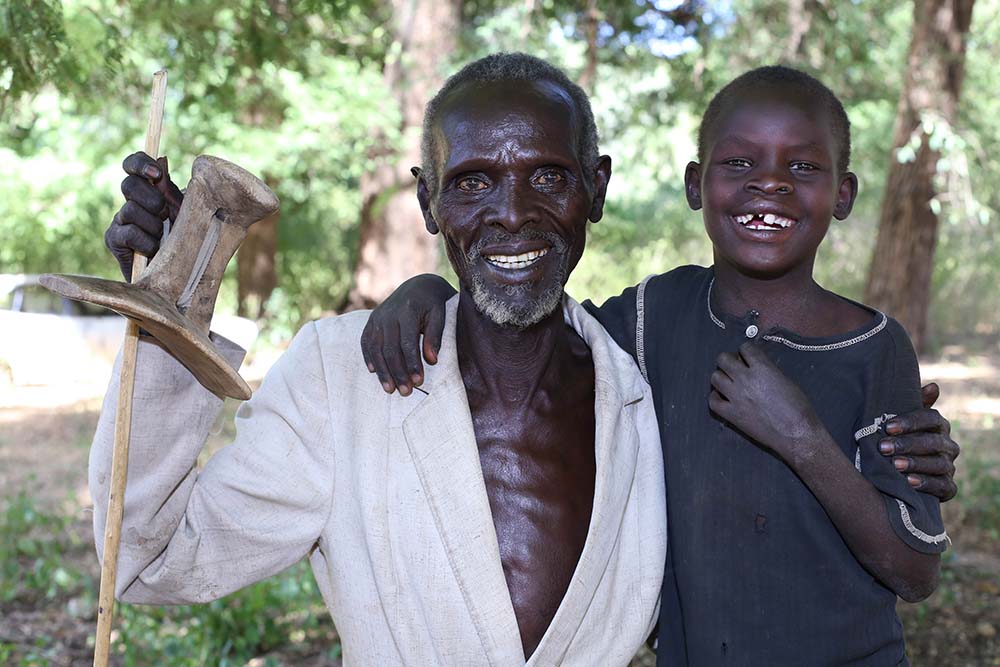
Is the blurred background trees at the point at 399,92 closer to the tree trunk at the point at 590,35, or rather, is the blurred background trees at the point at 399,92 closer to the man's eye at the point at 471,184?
the tree trunk at the point at 590,35

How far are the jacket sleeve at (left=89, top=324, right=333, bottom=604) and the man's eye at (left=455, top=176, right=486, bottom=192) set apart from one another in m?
0.42

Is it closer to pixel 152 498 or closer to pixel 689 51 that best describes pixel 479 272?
pixel 152 498

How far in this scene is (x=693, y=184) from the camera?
8.40 ft

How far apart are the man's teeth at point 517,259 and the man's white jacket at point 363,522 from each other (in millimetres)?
260

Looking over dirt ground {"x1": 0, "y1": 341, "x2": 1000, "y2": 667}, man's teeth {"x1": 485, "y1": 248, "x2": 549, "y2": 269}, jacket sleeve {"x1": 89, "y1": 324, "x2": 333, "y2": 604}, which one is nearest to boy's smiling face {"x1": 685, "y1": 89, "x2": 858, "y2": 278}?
man's teeth {"x1": 485, "y1": 248, "x2": 549, "y2": 269}

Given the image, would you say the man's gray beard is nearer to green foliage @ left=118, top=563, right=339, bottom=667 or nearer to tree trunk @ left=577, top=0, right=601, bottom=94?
green foliage @ left=118, top=563, right=339, bottom=667

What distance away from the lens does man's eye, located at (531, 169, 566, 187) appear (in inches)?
85.0

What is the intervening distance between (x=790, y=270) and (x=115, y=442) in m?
1.41

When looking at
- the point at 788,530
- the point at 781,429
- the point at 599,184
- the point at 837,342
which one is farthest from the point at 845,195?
the point at 788,530

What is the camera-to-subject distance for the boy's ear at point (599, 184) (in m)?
2.35

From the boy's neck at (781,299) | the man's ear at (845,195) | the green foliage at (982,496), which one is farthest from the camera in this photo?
the green foliage at (982,496)

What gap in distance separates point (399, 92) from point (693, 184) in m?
6.96

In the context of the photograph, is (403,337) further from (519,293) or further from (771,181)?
(771,181)

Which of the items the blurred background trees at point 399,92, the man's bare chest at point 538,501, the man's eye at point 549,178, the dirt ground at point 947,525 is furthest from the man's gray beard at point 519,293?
the blurred background trees at point 399,92
